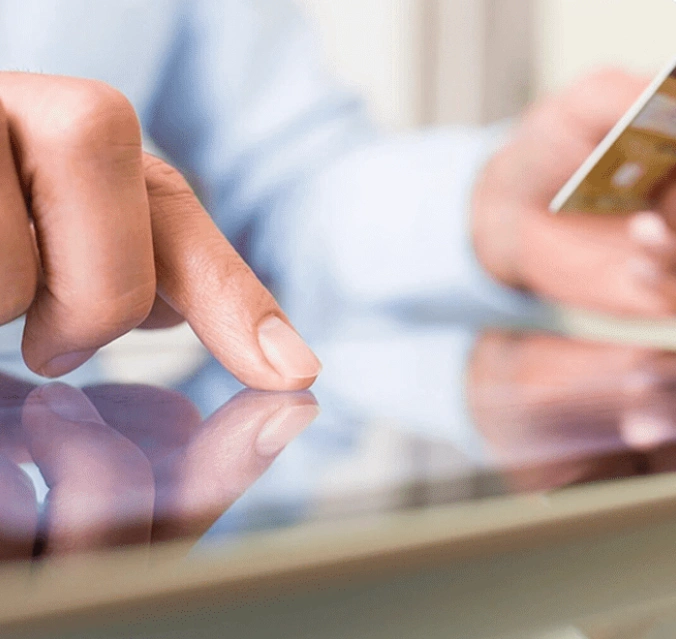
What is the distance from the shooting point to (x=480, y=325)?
59 centimetres

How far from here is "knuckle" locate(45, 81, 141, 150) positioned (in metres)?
0.20

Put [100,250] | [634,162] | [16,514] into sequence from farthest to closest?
[634,162], [100,250], [16,514]

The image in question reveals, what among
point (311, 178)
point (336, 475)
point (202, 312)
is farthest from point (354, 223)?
point (336, 475)

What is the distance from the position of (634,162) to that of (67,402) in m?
0.38

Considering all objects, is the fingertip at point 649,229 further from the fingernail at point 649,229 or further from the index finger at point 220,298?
the index finger at point 220,298

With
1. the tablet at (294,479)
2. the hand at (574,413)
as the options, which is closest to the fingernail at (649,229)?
the hand at (574,413)

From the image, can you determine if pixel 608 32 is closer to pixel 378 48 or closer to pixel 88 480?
pixel 378 48

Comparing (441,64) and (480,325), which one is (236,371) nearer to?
(480,325)

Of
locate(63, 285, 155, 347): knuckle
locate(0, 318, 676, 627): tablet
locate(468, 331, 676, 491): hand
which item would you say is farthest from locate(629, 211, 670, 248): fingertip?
locate(63, 285, 155, 347): knuckle

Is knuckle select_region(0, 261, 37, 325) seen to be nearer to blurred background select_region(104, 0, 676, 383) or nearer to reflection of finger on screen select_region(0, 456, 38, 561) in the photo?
reflection of finger on screen select_region(0, 456, 38, 561)

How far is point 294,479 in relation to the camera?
0.13 m

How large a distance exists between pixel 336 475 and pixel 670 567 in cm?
6

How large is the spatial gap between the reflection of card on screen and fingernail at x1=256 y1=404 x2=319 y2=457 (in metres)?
0.25

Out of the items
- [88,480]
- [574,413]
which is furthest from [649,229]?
[88,480]
